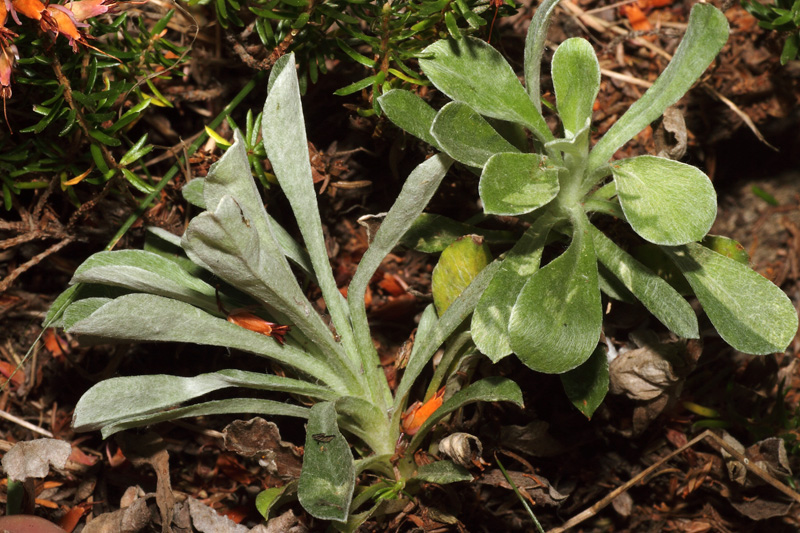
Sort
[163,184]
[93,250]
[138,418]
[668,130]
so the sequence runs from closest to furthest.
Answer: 1. [138,418]
2. [668,130]
3. [163,184]
4. [93,250]

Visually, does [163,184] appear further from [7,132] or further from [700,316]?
[700,316]

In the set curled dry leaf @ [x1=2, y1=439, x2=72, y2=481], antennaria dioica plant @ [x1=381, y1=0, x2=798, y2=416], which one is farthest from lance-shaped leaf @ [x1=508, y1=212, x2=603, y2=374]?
curled dry leaf @ [x1=2, y1=439, x2=72, y2=481]

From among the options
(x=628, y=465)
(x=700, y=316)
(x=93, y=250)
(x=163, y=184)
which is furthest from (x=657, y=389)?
(x=93, y=250)

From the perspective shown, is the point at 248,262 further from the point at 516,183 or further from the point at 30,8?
the point at 30,8

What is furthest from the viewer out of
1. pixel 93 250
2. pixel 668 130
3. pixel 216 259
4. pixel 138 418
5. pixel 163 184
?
pixel 93 250

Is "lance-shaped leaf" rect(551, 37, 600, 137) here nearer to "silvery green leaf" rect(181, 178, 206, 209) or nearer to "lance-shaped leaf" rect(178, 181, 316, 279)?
"lance-shaped leaf" rect(178, 181, 316, 279)

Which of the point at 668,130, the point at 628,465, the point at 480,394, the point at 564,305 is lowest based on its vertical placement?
the point at 628,465

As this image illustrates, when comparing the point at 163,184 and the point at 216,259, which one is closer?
the point at 216,259
